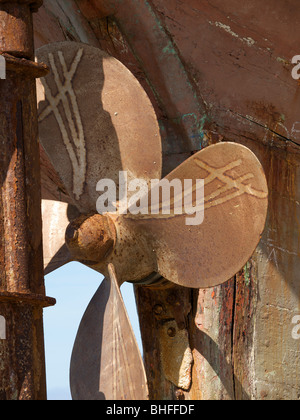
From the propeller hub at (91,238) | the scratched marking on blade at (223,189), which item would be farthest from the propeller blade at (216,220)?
the propeller hub at (91,238)

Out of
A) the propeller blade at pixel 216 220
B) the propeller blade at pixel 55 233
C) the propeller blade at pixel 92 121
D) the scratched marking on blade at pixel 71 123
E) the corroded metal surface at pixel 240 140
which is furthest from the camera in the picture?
the propeller blade at pixel 55 233

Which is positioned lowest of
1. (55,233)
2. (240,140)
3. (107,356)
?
(107,356)

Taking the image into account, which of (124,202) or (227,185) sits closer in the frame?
(227,185)

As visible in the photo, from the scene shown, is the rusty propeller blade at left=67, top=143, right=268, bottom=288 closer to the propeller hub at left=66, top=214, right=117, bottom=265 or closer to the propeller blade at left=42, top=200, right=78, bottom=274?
the propeller hub at left=66, top=214, right=117, bottom=265

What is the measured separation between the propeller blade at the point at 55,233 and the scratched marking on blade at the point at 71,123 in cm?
54

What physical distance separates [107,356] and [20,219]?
1.01 m

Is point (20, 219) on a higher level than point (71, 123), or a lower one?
lower

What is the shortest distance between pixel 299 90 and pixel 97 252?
6.03ft

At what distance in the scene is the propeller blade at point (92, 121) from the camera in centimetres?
609

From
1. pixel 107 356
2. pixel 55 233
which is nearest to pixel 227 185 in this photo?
pixel 107 356

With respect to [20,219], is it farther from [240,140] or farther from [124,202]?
[240,140]

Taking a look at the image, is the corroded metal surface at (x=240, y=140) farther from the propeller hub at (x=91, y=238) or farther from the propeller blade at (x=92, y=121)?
the propeller hub at (x=91, y=238)

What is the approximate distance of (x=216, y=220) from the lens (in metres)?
5.72
